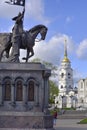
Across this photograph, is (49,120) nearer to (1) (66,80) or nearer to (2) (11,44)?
(2) (11,44)

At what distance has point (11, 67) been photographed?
29312mm

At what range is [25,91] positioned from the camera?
29188mm

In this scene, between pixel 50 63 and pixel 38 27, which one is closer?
pixel 38 27

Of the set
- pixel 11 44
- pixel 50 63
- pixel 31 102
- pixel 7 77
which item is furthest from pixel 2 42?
pixel 50 63

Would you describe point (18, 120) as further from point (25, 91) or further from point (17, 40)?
point (17, 40)

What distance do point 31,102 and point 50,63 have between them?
205 feet

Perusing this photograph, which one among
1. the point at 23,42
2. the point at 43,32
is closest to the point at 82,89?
the point at 43,32

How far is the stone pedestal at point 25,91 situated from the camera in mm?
29062

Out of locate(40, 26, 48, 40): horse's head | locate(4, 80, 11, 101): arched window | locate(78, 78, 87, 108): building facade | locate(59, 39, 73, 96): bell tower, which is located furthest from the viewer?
locate(59, 39, 73, 96): bell tower

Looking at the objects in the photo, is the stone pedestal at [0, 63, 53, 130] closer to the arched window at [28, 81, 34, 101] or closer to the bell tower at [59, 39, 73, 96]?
the arched window at [28, 81, 34, 101]

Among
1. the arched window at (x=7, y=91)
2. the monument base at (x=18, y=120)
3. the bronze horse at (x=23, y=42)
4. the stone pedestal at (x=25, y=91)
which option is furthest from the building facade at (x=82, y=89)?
the monument base at (x=18, y=120)

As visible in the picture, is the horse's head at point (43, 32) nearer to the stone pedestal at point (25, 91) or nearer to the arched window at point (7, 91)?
the stone pedestal at point (25, 91)

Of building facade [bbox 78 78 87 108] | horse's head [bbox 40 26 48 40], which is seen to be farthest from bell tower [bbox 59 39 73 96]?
horse's head [bbox 40 26 48 40]

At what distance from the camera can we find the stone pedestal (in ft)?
95.3
